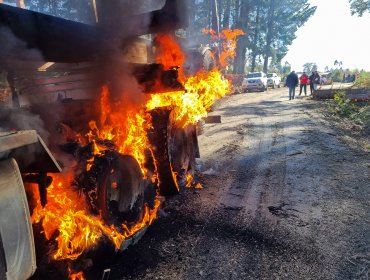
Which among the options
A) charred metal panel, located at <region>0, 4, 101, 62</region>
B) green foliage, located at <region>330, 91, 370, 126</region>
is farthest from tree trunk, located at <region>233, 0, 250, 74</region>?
charred metal panel, located at <region>0, 4, 101, 62</region>

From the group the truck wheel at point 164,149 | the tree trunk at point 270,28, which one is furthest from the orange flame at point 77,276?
the tree trunk at point 270,28

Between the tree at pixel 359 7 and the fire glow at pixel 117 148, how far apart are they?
1500 inches

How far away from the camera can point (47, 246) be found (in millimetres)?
3131

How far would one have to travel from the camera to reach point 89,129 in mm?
4844

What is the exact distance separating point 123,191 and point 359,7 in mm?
43645

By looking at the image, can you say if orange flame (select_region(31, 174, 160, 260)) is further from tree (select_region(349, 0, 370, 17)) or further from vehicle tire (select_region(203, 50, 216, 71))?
tree (select_region(349, 0, 370, 17))

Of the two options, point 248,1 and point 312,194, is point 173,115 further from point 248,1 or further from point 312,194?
point 248,1

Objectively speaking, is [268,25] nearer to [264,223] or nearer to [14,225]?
[264,223]

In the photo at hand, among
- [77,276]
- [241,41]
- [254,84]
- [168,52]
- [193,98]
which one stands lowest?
[77,276]

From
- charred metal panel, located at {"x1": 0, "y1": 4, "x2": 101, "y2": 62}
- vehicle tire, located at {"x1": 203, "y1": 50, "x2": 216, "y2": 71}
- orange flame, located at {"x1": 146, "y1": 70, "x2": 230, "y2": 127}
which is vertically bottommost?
orange flame, located at {"x1": 146, "y1": 70, "x2": 230, "y2": 127}

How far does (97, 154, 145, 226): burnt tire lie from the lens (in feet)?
12.7

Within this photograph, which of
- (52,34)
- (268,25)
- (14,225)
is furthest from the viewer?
(268,25)

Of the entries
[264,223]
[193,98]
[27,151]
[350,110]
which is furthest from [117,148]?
[350,110]

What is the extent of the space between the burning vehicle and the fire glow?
14 millimetres
